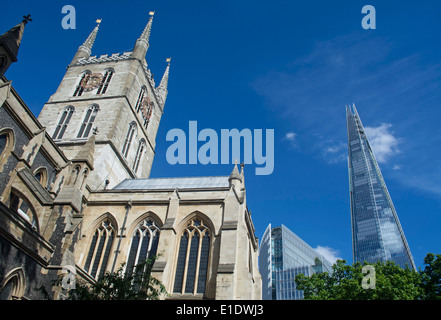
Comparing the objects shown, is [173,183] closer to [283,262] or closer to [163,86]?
[163,86]

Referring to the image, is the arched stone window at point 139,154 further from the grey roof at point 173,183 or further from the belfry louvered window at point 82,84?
the belfry louvered window at point 82,84

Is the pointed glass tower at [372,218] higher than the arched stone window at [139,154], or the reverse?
the pointed glass tower at [372,218]

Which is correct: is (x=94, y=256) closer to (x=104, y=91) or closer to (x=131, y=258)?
(x=131, y=258)

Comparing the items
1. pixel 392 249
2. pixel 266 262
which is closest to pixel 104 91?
pixel 266 262

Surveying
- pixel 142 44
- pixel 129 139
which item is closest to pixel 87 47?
pixel 142 44

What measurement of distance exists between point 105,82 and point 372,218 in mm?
156349

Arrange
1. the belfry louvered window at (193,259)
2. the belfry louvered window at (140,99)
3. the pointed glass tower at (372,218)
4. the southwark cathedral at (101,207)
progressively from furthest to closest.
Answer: the pointed glass tower at (372,218), the belfry louvered window at (140,99), the belfry louvered window at (193,259), the southwark cathedral at (101,207)

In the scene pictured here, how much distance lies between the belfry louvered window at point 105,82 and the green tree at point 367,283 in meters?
24.8

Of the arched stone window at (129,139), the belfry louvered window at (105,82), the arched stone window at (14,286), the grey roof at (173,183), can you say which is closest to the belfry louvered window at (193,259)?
the grey roof at (173,183)

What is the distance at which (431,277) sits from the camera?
22.7 m

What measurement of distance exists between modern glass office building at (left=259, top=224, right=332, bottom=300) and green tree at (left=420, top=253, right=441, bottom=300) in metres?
76.2

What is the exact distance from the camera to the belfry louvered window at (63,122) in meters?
29.9

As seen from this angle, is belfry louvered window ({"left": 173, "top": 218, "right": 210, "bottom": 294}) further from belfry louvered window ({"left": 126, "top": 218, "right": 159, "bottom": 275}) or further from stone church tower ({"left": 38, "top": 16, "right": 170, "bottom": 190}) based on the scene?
stone church tower ({"left": 38, "top": 16, "right": 170, "bottom": 190})

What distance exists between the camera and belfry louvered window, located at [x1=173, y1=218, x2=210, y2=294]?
18359 mm
